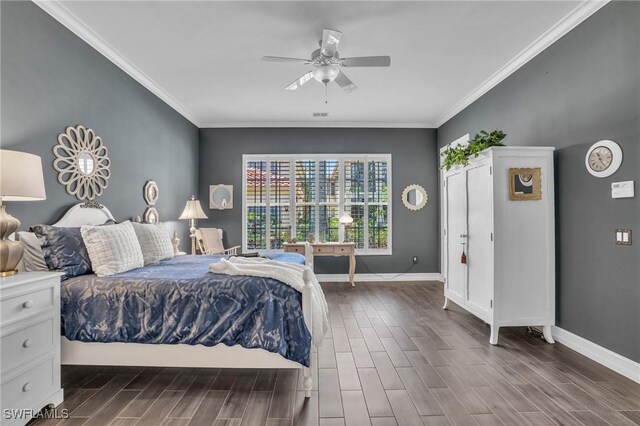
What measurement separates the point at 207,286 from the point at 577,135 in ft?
11.1

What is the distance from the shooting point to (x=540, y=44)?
3396 millimetres

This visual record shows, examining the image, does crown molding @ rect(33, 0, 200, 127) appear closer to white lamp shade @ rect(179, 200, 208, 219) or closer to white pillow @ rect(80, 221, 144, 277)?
white lamp shade @ rect(179, 200, 208, 219)

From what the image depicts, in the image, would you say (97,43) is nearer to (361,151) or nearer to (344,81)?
(344,81)

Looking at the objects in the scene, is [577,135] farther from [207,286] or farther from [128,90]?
[128,90]

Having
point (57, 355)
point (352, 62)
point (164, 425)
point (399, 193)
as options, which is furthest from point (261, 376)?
point (399, 193)

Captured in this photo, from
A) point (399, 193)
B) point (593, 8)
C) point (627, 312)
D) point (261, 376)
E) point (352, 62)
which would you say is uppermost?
point (593, 8)

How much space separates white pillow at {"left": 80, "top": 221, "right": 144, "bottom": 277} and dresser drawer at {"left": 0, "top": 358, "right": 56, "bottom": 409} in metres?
0.68

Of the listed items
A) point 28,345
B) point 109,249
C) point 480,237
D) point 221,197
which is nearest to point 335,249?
point 221,197

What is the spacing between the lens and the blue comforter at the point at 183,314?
2.33 m

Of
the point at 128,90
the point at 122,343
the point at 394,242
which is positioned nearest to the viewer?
the point at 122,343

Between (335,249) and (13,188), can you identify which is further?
(335,249)

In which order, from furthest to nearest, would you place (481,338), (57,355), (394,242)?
(394,242)
(481,338)
(57,355)

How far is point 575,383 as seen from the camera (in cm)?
243

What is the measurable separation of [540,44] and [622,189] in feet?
5.62
